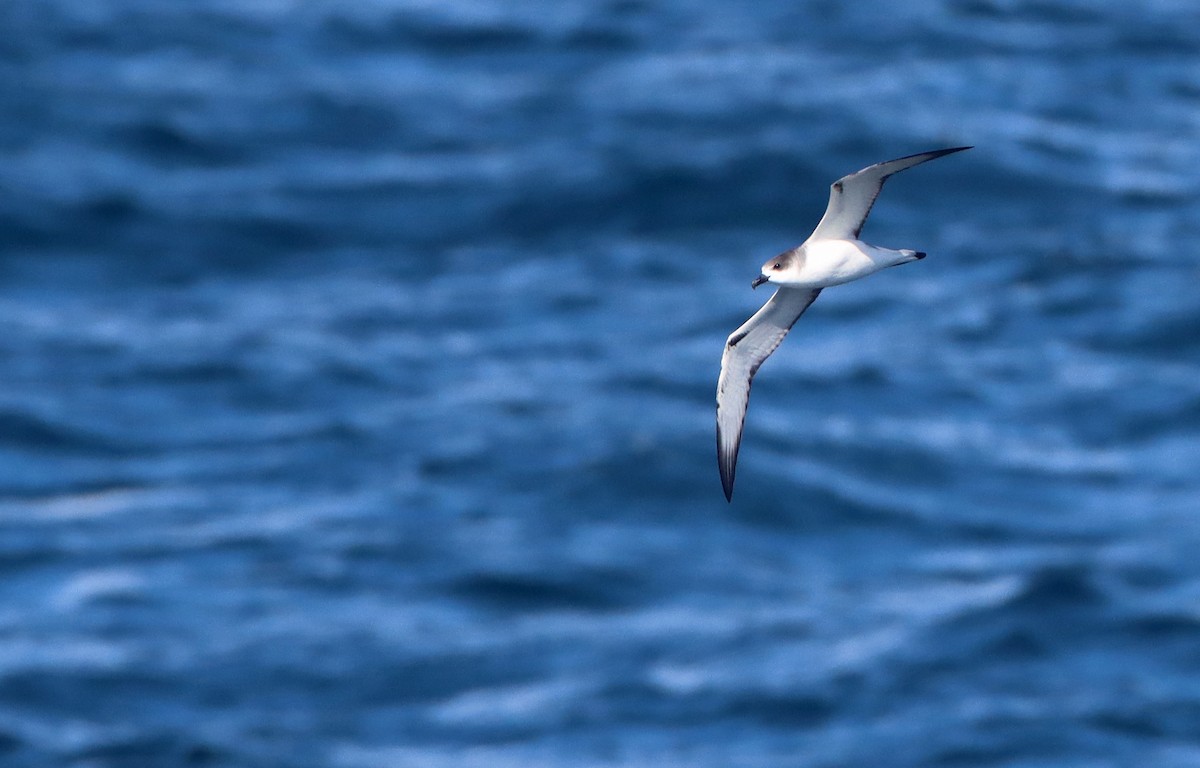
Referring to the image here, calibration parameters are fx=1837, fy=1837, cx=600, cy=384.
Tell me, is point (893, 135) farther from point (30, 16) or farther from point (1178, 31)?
point (30, 16)

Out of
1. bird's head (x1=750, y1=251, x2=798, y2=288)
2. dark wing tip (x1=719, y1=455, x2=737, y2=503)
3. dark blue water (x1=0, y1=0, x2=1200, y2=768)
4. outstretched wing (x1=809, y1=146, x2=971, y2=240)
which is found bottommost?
dark wing tip (x1=719, y1=455, x2=737, y2=503)

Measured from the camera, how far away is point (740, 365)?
A: 36.6 ft

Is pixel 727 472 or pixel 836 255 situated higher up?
pixel 836 255

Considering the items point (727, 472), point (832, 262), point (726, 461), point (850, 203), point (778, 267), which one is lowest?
point (727, 472)

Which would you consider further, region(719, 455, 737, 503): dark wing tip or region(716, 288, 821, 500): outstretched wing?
region(716, 288, 821, 500): outstretched wing

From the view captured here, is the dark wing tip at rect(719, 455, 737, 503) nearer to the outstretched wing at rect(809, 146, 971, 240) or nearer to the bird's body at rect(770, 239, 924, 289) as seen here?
the bird's body at rect(770, 239, 924, 289)

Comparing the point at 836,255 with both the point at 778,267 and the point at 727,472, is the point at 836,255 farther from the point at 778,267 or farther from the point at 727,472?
the point at 727,472

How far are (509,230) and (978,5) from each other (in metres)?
20.1

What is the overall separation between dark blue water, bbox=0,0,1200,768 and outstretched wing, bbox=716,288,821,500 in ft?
64.2

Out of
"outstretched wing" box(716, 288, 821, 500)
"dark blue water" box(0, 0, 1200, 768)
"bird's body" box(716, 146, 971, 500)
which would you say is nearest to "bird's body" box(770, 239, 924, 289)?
"bird's body" box(716, 146, 971, 500)

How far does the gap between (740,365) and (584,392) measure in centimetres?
3054

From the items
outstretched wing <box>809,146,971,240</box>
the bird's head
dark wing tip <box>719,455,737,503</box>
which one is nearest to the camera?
outstretched wing <box>809,146,971,240</box>

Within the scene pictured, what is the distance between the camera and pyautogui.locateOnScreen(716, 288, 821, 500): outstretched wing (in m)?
10.9

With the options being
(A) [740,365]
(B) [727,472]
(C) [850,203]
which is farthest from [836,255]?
(B) [727,472]
